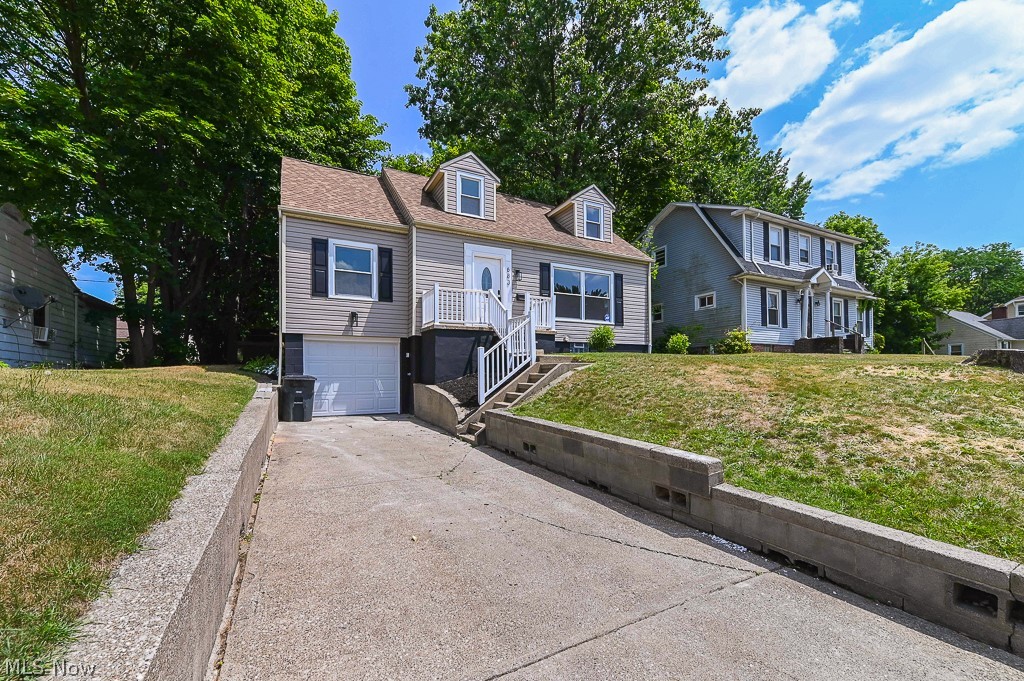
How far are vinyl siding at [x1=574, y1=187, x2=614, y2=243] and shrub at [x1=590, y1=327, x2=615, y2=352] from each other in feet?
11.5

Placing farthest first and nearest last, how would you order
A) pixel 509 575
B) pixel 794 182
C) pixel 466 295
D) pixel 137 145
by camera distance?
pixel 794 182 < pixel 137 145 < pixel 466 295 < pixel 509 575

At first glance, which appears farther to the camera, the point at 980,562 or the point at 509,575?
the point at 509,575

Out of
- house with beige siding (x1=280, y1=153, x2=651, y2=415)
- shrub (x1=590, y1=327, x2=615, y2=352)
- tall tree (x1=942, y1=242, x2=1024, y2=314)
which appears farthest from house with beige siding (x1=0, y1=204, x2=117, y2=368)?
tall tree (x1=942, y1=242, x2=1024, y2=314)

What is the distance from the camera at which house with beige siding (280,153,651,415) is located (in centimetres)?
1063

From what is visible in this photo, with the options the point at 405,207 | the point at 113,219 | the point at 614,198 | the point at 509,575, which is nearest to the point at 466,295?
the point at 405,207

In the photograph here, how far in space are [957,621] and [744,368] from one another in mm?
5425

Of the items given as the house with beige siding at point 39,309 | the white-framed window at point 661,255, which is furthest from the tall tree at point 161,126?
the white-framed window at point 661,255

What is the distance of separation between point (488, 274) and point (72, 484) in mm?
10753

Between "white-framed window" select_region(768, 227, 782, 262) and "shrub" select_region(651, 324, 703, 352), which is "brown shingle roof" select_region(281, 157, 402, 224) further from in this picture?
"white-framed window" select_region(768, 227, 782, 262)

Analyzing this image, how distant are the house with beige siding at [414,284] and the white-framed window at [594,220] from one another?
3.31 feet

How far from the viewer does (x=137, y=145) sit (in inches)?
464

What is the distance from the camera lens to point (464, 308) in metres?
10.9

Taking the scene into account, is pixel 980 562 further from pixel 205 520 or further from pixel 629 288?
pixel 629 288

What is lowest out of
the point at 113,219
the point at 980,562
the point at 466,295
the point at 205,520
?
the point at 980,562
